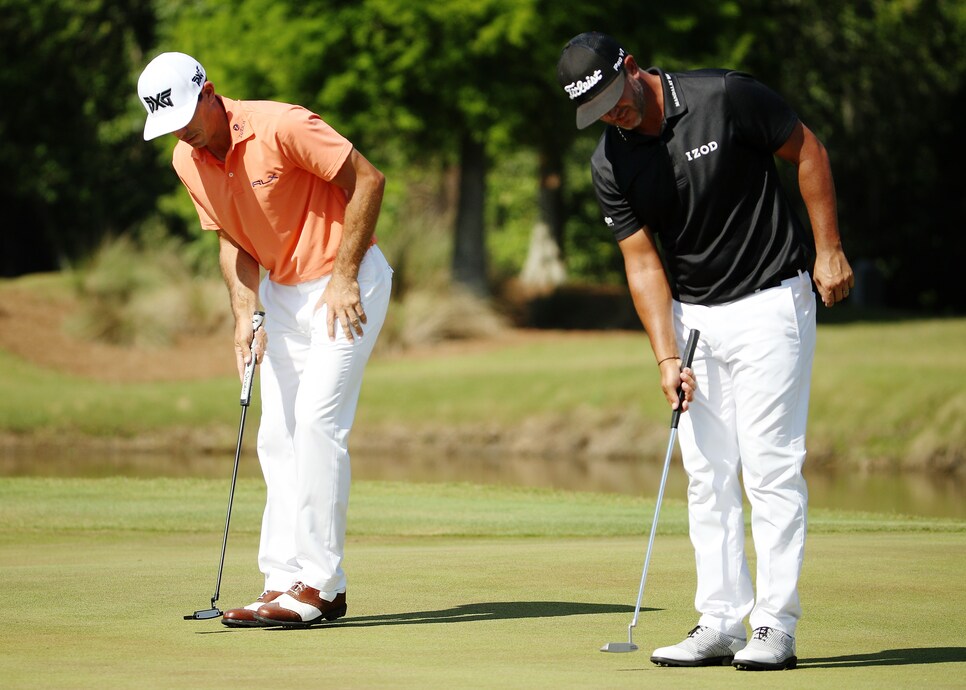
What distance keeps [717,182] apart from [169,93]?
211 cm

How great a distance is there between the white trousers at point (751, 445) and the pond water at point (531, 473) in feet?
29.7

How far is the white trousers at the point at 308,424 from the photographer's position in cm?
601

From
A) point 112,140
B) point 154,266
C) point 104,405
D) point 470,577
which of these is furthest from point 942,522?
point 112,140

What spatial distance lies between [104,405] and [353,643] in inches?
673

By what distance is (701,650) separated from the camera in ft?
16.7

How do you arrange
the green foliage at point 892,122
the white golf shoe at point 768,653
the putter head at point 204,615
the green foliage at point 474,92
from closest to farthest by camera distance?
1. the white golf shoe at point 768,653
2. the putter head at point 204,615
3. the green foliage at point 474,92
4. the green foliage at point 892,122

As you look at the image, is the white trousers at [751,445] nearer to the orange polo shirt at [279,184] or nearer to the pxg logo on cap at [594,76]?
the pxg logo on cap at [594,76]

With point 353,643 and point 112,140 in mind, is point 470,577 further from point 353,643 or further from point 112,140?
point 112,140

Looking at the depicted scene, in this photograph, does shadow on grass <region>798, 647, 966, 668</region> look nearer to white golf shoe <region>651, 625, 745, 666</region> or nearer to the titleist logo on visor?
white golf shoe <region>651, 625, 745, 666</region>

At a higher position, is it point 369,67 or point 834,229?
point 369,67

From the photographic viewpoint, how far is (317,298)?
6.07 meters

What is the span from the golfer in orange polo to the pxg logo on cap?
3.57ft

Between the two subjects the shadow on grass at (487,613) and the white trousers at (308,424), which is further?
the white trousers at (308,424)

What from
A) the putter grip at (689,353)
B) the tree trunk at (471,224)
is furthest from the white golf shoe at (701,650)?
the tree trunk at (471,224)
